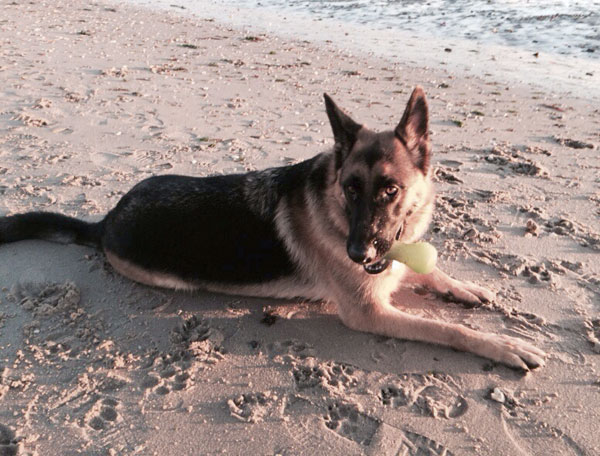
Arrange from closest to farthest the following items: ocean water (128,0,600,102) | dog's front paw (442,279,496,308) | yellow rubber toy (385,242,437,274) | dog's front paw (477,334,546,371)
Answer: dog's front paw (477,334,546,371) < yellow rubber toy (385,242,437,274) < dog's front paw (442,279,496,308) < ocean water (128,0,600,102)

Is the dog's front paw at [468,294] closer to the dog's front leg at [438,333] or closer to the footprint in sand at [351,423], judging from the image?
the dog's front leg at [438,333]

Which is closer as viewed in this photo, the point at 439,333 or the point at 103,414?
the point at 103,414

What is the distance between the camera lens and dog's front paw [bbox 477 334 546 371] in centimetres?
323

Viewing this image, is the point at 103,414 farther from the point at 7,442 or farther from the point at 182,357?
the point at 182,357

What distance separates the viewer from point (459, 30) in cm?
1435

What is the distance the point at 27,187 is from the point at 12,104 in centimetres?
303

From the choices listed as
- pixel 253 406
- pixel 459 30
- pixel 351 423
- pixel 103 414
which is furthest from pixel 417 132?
pixel 459 30

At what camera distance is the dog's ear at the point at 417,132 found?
331cm

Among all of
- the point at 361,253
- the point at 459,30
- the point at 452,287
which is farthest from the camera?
the point at 459,30

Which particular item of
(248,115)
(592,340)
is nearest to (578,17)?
(248,115)

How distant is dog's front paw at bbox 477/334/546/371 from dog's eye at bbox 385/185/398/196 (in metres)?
1.27

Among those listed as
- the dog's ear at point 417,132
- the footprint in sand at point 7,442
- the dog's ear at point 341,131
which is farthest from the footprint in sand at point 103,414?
the dog's ear at point 417,132

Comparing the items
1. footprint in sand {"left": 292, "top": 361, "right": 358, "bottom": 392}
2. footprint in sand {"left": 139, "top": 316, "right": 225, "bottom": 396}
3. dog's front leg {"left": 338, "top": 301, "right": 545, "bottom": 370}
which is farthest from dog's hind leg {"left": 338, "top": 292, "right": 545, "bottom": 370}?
footprint in sand {"left": 139, "top": 316, "right": 225, "bottom": 396}

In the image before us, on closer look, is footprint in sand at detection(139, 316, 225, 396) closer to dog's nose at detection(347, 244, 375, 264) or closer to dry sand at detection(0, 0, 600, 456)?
dry sand at detection(0, 0, 600, 456)
